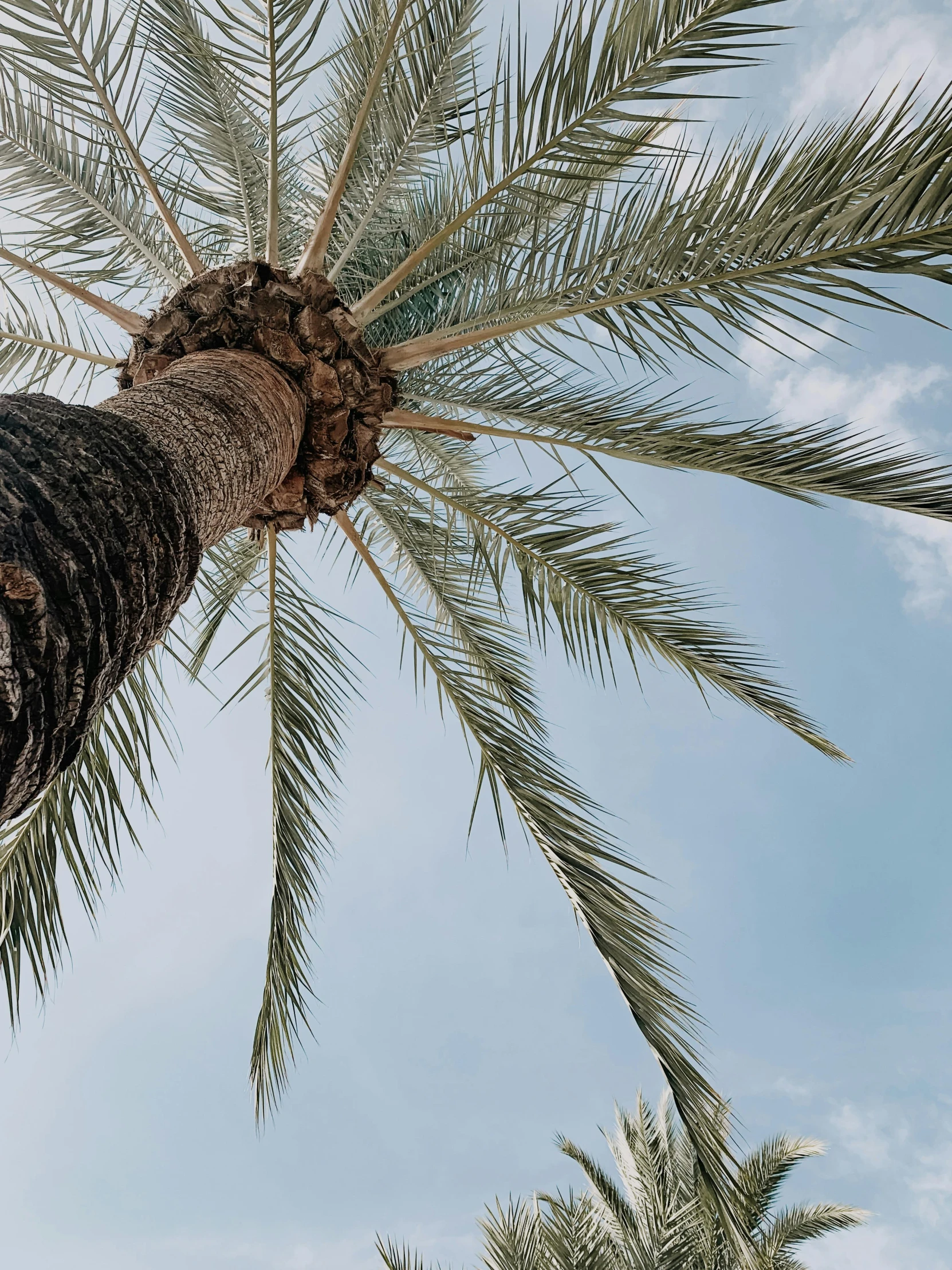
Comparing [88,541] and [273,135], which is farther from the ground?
[273,135]

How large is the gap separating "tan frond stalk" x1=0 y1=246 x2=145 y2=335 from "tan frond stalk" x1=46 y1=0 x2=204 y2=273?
1.25 ft

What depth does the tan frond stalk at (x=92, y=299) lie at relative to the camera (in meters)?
3.87

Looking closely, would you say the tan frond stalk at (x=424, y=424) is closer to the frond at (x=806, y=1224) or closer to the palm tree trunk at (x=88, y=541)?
the palm tree trunk at (x=88, y=541)

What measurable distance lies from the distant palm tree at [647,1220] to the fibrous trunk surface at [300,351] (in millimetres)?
5005

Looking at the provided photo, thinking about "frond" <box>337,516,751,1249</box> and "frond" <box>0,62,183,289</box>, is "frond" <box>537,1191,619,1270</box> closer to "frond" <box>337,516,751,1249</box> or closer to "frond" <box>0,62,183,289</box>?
"frond" <box>337,516,751,1249</box>

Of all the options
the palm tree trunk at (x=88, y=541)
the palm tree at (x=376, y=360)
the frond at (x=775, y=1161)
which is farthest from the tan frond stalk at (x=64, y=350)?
the frond at (x=775, y=1161)

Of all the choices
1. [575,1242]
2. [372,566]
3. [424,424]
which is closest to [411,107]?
[424,424]

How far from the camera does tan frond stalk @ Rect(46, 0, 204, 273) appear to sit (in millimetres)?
3727

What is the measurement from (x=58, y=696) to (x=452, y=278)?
437 cm

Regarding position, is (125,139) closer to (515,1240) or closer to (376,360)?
(376,360)

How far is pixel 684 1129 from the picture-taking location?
145 inches

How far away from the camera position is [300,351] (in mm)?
3617

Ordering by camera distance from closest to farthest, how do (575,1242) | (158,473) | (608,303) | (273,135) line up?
1. (158,473)
2. (608,303)
3. (273,135)
4. (575,1242)

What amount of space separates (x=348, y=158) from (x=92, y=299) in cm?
134
